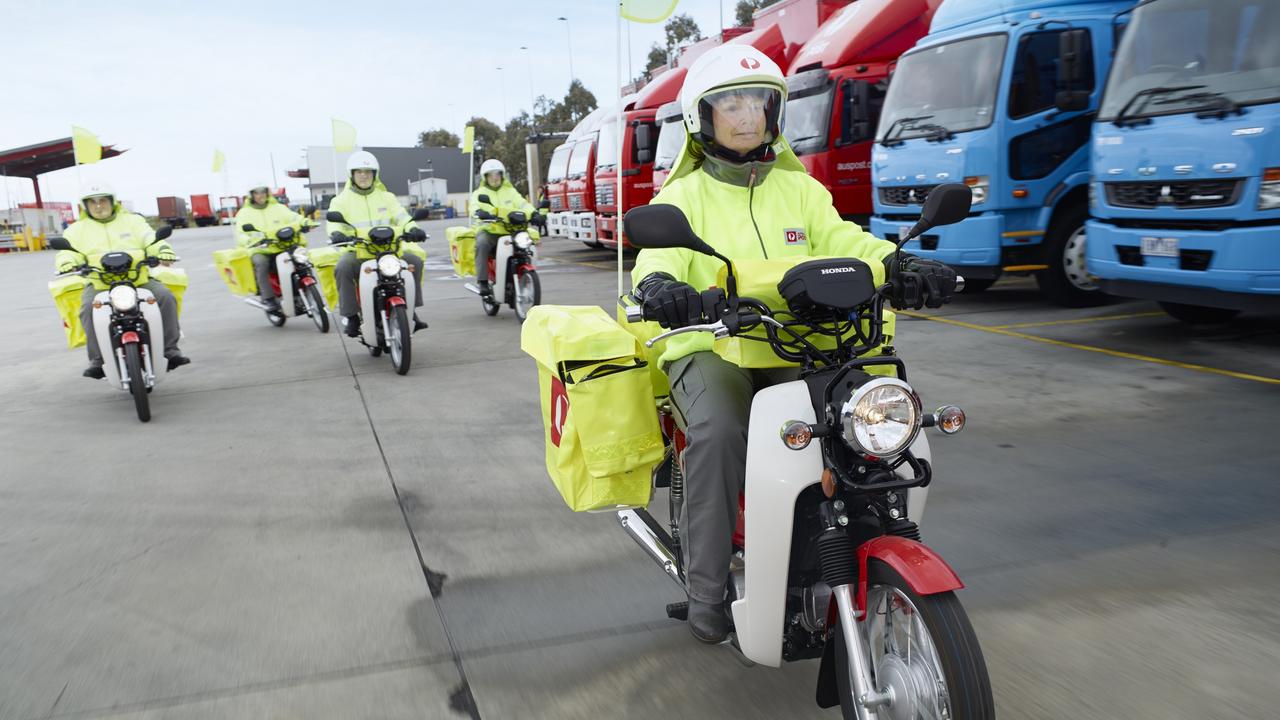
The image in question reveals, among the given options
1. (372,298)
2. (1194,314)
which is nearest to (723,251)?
(372,298)

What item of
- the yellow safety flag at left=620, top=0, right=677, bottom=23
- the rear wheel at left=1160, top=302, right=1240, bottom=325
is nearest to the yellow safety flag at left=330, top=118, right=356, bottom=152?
the yellow safety flag at left=620, top=0, right=677, bottom=23

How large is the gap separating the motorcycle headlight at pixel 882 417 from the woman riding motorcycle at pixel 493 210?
32.0ft

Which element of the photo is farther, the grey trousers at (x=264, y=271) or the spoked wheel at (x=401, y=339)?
the grey trousers at (x=264, y=271)

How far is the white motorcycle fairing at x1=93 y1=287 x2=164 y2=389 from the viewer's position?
7.57 metres

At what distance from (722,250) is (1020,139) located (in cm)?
785

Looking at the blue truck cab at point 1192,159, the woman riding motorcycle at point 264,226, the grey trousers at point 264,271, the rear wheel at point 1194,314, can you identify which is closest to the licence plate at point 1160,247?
the blue truck cab at point 1192,159

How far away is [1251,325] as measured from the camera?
8.69 meters

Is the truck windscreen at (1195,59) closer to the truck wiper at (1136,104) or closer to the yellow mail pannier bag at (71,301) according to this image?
the truck wiper at (1136,104)

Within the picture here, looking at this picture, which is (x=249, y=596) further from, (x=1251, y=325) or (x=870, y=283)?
(x=1251, y=325)

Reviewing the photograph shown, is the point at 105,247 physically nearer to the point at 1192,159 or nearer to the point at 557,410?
the point at 557,410

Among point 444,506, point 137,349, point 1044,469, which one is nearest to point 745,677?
point 444,506

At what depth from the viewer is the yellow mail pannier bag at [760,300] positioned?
2646 mm

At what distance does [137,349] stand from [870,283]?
21.4ft

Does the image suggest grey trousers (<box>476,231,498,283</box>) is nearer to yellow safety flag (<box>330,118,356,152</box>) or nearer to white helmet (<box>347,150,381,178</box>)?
yellow safety flag (<box>330,118,356,152</box>)
